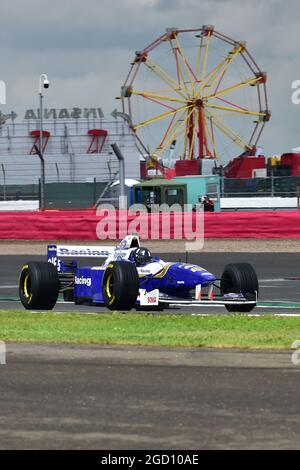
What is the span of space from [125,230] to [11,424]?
23.7 m

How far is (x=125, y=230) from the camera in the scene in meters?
31.2

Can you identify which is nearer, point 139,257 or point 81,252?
point 139,257

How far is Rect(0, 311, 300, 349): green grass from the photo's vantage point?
38.3 feet

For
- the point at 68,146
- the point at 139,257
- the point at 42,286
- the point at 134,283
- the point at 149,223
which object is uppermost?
the point at 68,146

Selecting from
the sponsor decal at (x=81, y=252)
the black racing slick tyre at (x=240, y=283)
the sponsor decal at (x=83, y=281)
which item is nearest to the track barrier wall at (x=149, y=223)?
the sponsor decal at (x=81, y=252)

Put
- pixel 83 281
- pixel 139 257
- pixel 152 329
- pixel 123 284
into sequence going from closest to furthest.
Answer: pixel 152 329 → pixel 123 284 → pixel 139 257 → pixel 83 281

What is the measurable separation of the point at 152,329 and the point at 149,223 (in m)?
18.4

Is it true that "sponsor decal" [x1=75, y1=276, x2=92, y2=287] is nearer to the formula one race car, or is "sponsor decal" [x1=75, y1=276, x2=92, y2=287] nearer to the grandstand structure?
the formula one race car

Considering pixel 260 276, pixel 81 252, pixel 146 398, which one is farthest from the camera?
pixel 260 276

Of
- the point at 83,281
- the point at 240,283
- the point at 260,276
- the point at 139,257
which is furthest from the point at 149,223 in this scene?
the point at 240,283

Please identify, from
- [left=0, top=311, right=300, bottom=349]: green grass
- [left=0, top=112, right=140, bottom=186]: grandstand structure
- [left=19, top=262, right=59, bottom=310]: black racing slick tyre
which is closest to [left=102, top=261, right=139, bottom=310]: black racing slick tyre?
[left=0, top=311, right=300, bottom=349]: green grass

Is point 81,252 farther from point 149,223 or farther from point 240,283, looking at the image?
point 149,223

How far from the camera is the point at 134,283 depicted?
14883 millimetres
